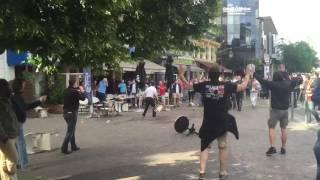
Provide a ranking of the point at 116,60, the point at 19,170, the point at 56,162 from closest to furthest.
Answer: the point at 116,60 < the point at 19,170 < the point at 56,162

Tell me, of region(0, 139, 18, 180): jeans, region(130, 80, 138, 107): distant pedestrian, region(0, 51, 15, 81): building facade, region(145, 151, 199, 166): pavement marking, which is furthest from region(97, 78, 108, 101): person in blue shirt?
region(0, 139, 18, 180): jeans

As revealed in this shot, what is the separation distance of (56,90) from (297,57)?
93.2 m

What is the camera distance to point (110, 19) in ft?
22.9

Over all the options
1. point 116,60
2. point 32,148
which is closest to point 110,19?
point 116,60

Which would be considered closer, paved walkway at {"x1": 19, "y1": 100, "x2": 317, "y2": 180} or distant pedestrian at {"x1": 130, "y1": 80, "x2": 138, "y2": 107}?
paved walkway at {"x1": 19, "y1": 100, "x2": 317, "y2": 180}

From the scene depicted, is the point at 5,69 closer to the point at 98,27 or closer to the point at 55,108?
the point at 55,108

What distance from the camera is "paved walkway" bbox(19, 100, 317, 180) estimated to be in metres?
9.71

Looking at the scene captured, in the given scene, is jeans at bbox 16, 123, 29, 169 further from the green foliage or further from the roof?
the roof

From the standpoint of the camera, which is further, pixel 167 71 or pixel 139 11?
pixel 167 71

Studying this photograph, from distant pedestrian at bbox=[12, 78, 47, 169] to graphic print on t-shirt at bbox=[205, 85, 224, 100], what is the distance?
2.54 metres

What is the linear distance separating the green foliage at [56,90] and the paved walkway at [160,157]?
637cm

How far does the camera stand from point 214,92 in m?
8.73

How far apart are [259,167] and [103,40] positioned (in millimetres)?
4372

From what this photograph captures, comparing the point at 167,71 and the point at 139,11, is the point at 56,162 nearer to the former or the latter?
the point at 139,11
